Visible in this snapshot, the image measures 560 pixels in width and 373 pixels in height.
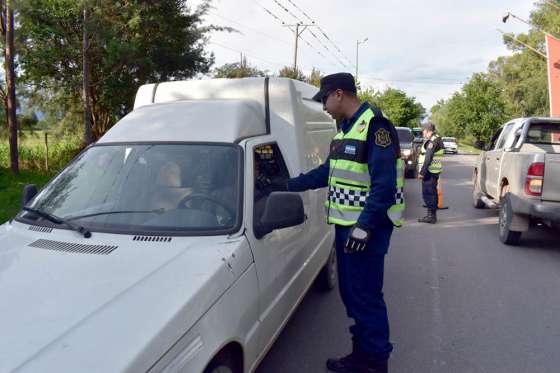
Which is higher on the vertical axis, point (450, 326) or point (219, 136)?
point (219, 136)

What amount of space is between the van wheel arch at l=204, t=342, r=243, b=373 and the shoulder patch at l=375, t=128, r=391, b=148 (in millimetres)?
1550

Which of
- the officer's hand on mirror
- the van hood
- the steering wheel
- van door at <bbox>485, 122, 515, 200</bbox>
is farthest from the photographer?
van door at <bbox>485, 122, 515, 200</bbox>

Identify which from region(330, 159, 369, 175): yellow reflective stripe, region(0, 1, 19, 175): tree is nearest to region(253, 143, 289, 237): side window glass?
region(330, 159, 369, 175): yellow reflective stripe

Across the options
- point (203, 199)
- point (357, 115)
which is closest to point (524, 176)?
point (357, 115)

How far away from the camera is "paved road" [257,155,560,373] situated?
12.0 ft

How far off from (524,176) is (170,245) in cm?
567

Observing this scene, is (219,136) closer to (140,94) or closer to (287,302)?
(287,302)

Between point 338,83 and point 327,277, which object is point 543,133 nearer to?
point 327,277

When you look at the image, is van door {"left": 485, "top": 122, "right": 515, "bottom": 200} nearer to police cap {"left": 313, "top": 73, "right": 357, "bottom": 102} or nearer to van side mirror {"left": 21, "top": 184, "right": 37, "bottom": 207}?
→ police cap {"left": 313, "top": 73, "right": 357, "bottom": 102}

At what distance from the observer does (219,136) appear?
10.6 feet

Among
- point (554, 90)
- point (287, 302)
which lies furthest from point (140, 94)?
point (554, 90)

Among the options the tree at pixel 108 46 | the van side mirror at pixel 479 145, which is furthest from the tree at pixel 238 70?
the van side mirror at pixel 479 145

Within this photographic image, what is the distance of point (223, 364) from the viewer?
2.29 m

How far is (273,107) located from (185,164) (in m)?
1.22
